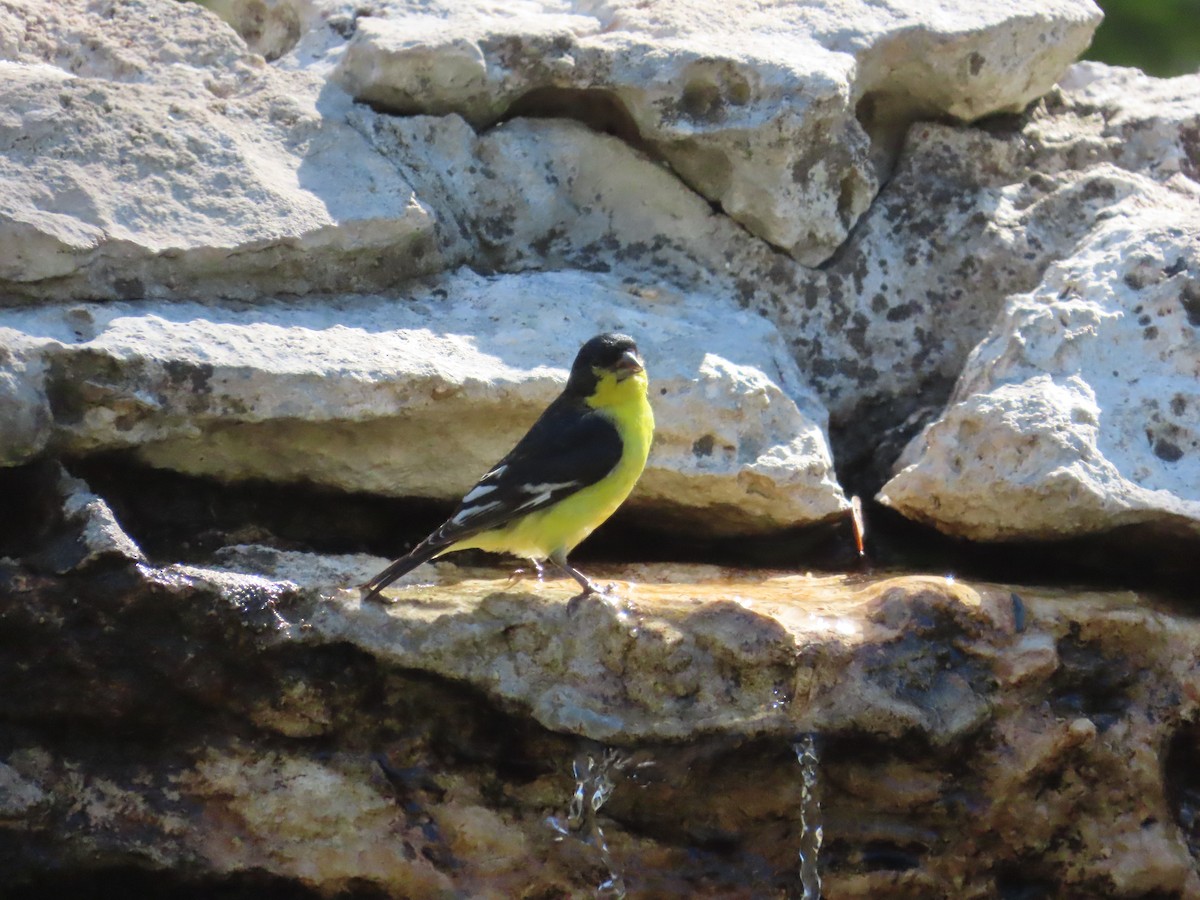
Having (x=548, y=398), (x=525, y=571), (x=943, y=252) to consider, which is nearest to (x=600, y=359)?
(x=548, y=398)

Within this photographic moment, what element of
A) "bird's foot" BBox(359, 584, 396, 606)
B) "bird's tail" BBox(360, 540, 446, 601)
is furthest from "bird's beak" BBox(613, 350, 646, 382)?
"bird's foot" BBox(359, 584, 396, 606)

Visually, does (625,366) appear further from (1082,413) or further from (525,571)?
(1082,413)

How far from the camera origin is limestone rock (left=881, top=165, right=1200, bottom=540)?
13.1 feet

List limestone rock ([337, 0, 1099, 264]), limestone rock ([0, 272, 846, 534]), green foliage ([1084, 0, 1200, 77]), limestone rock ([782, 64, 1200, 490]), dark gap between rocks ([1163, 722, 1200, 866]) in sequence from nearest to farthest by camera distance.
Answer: dark gap between rocks ([1163, 722, 1200, 866]) → limestone rock ([0, 272, 846, 534]) → limestone rock ([337, 0, 1099, 264]) → limestone rock ([782, 64, 1200, 490]) → green foliage ([1084, 0, 1200, 77])

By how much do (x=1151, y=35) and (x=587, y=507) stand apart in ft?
22.9

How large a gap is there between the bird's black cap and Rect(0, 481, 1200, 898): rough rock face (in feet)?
2.61

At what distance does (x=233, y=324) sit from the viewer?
13.6ft

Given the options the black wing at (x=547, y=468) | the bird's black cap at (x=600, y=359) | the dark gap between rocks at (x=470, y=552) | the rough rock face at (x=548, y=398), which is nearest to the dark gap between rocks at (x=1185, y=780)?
the rough rock face at (x=548, y=398)

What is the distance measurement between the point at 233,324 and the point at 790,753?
1.96 meters

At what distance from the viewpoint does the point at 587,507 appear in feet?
13.5

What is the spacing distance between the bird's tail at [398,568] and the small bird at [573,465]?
194 millimetres

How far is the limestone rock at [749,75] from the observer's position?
4840 mm

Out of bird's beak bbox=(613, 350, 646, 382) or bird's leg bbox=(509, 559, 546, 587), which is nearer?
bird's beak bbox=(613, 350, 646, 382)

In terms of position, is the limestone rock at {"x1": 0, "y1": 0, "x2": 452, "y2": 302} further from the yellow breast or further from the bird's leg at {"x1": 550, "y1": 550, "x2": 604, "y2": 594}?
the bird's leg at {"x1": 550, "y1": 550, "x2": 604, "y2": 594}
